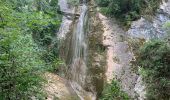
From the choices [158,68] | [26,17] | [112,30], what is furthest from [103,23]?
[26,17]

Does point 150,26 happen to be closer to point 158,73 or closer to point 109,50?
point 109,50

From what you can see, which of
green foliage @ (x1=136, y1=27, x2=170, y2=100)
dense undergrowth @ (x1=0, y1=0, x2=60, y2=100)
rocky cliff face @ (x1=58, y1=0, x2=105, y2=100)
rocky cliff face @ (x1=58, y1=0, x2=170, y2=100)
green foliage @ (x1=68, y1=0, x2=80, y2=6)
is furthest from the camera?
green foliage @ (x1=68, y1=0, x2=80, y2=6)

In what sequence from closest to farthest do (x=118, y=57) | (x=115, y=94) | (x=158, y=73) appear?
(x=158, y=73) < (x=115, y=94) < (x=118, y=57)

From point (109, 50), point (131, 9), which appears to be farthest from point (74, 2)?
point (109, 50)

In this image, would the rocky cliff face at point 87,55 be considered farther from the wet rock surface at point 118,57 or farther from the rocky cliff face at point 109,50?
the wet rock surface at point 118,57

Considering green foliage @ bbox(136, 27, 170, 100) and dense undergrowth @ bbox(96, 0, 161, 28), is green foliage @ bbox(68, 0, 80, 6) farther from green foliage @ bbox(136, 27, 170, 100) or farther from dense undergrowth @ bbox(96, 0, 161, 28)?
green foliage @ bbox(136, 27, 170, 100)

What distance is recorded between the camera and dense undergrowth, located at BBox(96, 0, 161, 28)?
50.6ft

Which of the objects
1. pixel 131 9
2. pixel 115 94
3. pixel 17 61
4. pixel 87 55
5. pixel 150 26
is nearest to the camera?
pixel 17 61

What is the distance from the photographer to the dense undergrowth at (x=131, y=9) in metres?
15.4

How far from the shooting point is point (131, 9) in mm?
15648

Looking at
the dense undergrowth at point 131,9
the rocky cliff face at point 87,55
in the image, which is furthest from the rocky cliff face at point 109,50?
the dense undergrowth at point 131,9

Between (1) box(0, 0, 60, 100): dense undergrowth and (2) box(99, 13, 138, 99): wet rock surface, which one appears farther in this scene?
(2) box(99, 13, 138, 99): wet rock surface

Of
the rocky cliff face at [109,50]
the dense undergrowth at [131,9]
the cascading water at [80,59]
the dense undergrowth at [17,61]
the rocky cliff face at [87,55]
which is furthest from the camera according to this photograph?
the dense undergrowth at [131,9]

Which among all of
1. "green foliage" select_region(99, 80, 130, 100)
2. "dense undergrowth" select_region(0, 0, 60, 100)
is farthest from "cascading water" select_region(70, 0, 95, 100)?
"dense undergrowth" select_region(0, 0, 60, 100)
